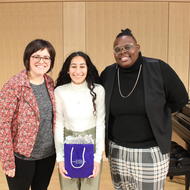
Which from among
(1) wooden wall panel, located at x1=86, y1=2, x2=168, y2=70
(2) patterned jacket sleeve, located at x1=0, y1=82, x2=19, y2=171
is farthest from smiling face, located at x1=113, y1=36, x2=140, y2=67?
(1) wooden wall panel, located at x1=86, y1=2, x2=168, y2=70

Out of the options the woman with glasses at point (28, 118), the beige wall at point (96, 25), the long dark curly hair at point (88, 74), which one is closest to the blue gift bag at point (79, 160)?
the woman with glasses at point (28, 118)

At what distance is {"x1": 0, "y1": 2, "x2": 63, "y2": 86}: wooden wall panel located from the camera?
3.65m

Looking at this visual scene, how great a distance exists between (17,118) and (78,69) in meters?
0.52

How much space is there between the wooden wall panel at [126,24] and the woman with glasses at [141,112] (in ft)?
6.16

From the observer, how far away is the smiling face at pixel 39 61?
177 cm

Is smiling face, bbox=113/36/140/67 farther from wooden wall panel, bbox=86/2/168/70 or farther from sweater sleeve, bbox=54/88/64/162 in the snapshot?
wooden wall panel, bbox=86/2/168/70

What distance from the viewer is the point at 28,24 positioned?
3.68 meters

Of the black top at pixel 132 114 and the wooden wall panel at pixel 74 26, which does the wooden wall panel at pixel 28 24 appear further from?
the black top at pixel 132 114

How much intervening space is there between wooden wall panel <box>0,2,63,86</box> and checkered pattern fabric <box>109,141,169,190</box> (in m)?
2.21

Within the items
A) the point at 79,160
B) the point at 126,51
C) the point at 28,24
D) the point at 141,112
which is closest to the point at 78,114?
the point at 79,160

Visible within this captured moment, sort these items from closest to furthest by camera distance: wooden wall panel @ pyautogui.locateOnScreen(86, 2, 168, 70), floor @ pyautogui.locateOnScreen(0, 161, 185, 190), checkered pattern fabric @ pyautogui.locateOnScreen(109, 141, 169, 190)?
checkered pattern fabric @ pyautogui.locateOnScreen(109, 141, 169, 190)
floor @ pyautogui.locateOnScreen(0, 161, 185, 190)
wooden wall panel @ pyautogui.locateOnScreen(86, 2, 168, 70)

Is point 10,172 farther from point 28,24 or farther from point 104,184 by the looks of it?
point 28,24

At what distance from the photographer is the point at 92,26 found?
3656mm

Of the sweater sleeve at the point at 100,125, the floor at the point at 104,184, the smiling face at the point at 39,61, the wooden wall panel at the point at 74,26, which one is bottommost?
the floor at the point at 104,184
